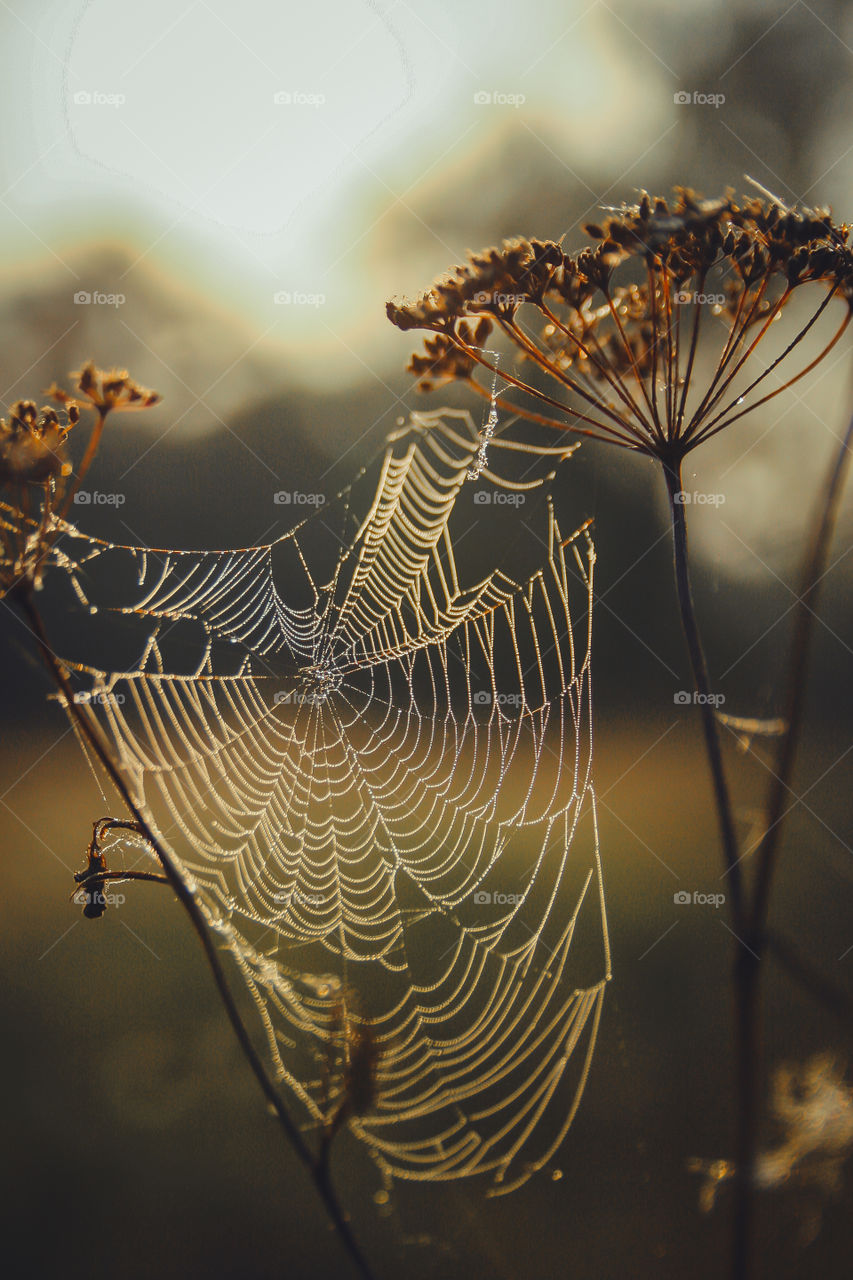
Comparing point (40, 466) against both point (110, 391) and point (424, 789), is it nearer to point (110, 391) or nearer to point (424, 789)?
point (110, 391)

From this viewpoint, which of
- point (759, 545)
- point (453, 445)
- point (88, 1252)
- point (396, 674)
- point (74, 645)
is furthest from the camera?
point (396, 674)

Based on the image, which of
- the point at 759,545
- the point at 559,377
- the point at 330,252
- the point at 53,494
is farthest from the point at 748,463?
the point at 53,494

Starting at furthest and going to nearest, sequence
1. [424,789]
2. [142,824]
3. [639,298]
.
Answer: [424,789]
[639,298]
[142,824]

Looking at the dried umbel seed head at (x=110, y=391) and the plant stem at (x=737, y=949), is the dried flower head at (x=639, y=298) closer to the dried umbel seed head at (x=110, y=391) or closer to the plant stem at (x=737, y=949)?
the plant stem at (x=737, y=949)

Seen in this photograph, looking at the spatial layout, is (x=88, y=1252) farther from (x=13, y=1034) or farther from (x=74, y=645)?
(x=74, y=645)

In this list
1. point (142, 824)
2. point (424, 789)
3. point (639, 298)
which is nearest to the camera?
point (142, 824)

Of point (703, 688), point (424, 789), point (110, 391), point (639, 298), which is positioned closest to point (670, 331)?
point (639, 298)
